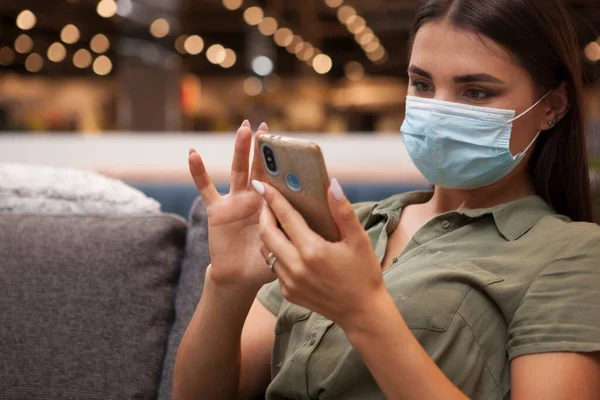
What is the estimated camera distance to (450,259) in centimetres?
124

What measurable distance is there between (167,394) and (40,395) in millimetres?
279

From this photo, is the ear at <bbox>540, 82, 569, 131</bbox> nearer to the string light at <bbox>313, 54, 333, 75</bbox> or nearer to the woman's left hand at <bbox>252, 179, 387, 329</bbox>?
the woman's left hand at <bbox>252, 179, 387, 329</bbox>

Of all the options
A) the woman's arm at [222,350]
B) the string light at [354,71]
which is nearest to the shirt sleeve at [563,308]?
the woman's arm at [222,350]

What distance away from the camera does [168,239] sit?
1783 millimetres

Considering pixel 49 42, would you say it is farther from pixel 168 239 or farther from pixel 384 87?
pixel 168 239

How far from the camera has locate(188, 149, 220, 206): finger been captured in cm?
119

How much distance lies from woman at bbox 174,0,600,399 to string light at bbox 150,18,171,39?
12.3 ft

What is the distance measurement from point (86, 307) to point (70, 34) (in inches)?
145

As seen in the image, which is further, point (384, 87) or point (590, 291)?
point (384, 87)

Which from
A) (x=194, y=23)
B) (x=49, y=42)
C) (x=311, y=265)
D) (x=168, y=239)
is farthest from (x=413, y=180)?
(x=49, y=42)

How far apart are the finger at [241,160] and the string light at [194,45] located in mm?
3854

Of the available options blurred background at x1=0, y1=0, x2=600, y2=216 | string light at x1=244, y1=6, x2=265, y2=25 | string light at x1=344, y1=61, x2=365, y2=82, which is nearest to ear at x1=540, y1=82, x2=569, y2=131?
blurred background at x1=0, y1=0, x2=600, y2=216

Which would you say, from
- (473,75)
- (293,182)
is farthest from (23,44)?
(293,182)

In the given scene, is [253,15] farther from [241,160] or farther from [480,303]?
[480,303]
